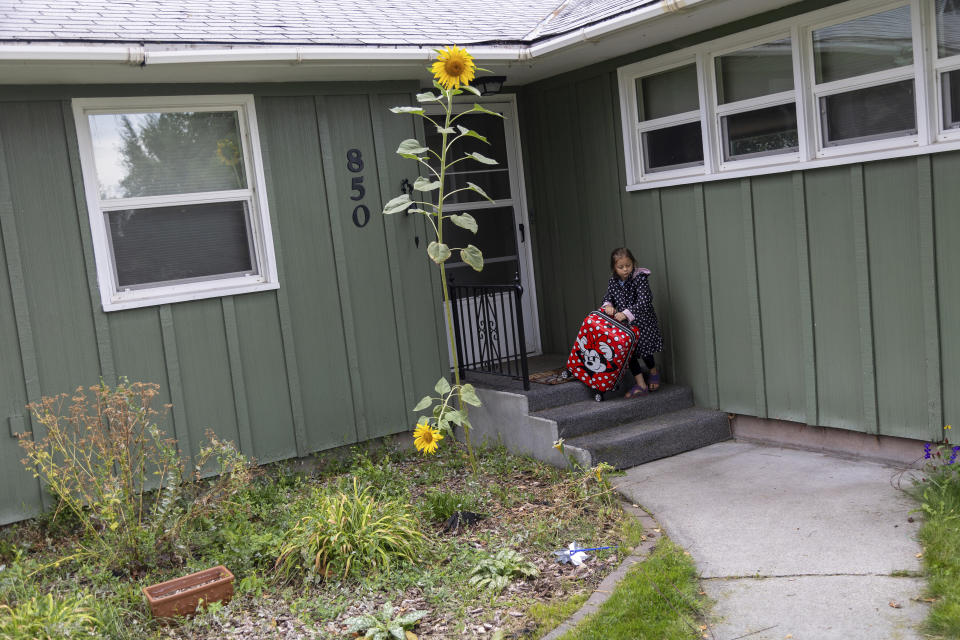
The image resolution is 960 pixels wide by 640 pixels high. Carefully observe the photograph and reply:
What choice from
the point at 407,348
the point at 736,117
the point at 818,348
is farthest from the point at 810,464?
the point at 407,348

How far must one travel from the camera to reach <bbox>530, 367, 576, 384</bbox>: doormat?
245 inches

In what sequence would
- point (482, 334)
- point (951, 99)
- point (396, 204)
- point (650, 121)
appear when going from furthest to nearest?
1. point (482, 334)
2. point (650, 121)
3. point (396, 204)
4. point (951, 99)

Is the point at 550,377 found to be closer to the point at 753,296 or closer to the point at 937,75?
the point at 753,296

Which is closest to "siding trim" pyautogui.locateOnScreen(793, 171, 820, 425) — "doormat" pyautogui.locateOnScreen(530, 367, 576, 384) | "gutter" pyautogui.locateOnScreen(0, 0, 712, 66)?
"gutter" pyautogui.locateOnScreen(0, 0, 712, 66)

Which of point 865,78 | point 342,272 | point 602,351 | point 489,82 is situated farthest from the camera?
point 489,82

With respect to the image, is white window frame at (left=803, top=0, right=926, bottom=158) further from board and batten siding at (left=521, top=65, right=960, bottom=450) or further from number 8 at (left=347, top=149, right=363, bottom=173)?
number 8 at (left=347, top=149, right=363, bottom=173)

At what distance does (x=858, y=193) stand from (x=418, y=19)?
11.2ft

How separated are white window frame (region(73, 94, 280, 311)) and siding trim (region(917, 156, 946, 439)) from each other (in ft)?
12.9

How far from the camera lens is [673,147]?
6066 mm

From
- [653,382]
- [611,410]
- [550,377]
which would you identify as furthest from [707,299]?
[550,377]

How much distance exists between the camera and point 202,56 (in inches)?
193

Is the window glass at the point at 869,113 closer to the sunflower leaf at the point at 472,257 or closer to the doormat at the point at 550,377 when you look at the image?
the sunflower leaf at the point at 472,257

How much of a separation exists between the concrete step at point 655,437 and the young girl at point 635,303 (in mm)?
349

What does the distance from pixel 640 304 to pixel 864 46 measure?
211 centimetres
